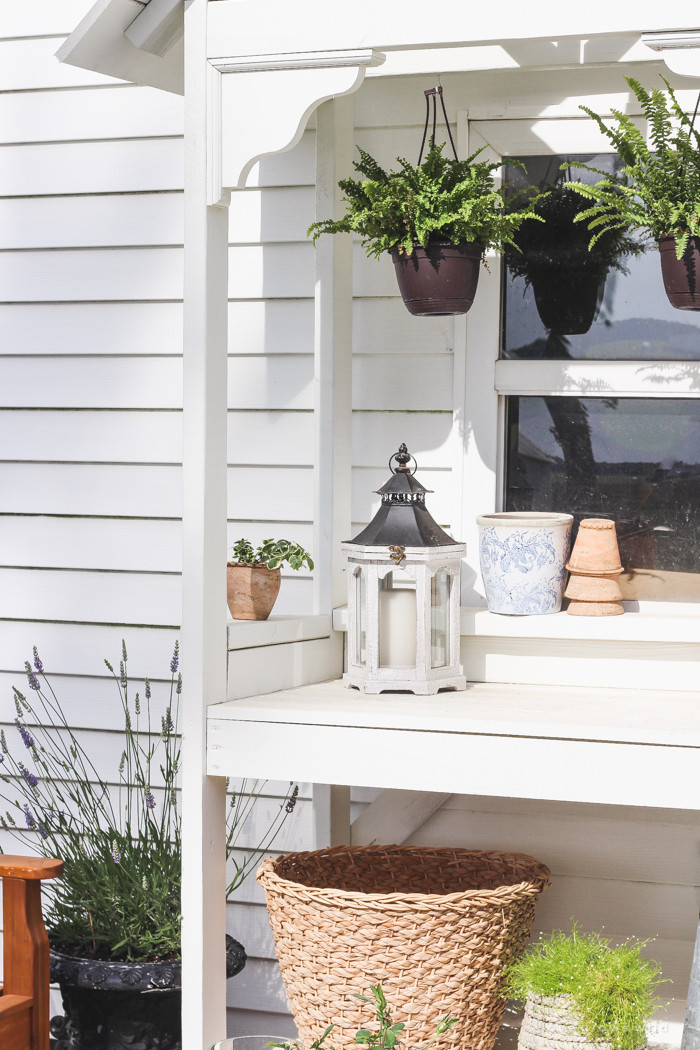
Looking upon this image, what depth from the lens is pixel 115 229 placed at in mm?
2652

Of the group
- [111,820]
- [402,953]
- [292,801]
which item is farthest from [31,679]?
[402,953]

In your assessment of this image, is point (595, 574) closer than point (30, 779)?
Yes

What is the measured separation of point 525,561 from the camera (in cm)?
221

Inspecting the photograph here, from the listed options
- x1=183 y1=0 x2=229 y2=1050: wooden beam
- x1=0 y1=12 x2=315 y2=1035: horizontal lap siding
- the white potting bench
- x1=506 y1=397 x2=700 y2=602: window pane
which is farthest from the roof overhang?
x1=506 y1=397 x2=700 y2=602: window pane

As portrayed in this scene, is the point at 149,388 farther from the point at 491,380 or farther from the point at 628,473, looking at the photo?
the point at 628,473

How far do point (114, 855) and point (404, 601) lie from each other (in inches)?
39.5

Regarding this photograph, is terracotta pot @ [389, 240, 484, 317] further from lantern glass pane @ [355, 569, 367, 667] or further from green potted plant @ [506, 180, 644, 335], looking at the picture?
lantern glass pane @ [355, 569, 367, 667]

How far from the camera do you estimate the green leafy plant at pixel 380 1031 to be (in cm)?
172

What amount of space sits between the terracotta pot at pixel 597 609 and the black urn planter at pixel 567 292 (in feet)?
2.02

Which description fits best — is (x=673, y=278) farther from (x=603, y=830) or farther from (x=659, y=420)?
(x=603, y=830)

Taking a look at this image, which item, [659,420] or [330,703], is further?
[659,420]

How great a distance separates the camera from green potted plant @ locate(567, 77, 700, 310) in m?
1.94

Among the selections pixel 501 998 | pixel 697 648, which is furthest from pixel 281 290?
pixel 501 998

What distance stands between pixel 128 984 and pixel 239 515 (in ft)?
3.52
